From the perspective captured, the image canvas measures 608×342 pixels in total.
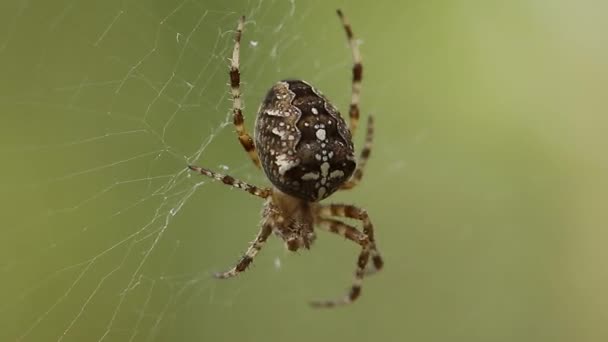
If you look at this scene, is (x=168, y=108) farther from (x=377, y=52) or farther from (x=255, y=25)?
(x=377, y=52)

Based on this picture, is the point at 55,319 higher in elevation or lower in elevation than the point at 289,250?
lower

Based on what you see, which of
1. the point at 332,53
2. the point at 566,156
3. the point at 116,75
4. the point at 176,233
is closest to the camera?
the point at 116,75

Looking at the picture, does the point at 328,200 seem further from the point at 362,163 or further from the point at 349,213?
the point at 349,213

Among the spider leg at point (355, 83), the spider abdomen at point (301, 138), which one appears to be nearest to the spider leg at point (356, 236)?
the spider leg at point (355, 83)

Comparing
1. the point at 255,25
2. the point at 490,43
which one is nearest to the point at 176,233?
the point at 255,25

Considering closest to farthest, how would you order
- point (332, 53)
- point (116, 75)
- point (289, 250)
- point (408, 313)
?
point (289, 250) → point (116, 75) → point (332, 53) → point (408, 313)

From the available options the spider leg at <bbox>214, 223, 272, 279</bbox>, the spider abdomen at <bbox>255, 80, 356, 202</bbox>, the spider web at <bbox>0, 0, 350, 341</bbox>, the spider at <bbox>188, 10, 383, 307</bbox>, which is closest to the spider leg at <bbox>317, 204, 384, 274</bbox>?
the spider at <bbox>188, 10, 383, 307</bbox>

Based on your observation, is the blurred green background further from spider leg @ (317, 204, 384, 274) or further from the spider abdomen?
spider leg @ (317, 204, 384, 274)

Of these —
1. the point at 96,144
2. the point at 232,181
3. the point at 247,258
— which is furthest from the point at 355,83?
the point at 96,144
